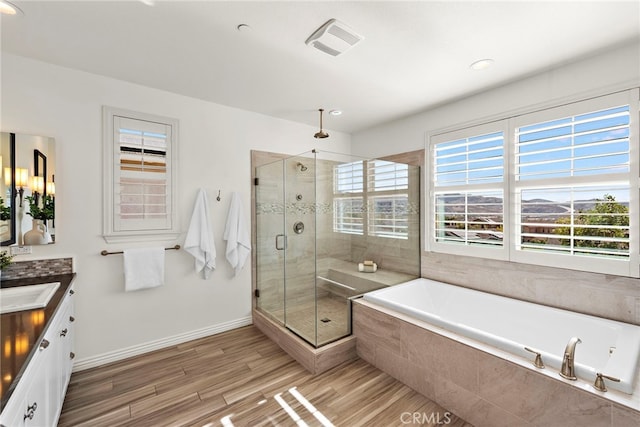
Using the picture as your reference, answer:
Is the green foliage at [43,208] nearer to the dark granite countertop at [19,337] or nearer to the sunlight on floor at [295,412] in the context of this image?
the dark granite countertop at [19,337]

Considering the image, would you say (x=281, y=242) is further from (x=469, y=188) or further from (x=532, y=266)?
(x=532, y=266)

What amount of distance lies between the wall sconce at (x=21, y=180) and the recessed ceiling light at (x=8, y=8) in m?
1.04

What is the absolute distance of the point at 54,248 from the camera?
2.26 metres

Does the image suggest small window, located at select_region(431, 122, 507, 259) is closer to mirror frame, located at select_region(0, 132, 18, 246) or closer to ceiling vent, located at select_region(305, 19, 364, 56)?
ceiling vent, located at select_region(305, 19, 364, 56)

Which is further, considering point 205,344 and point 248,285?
point 248,285

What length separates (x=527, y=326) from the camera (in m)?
2.32

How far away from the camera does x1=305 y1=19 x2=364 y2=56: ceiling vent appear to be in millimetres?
1745

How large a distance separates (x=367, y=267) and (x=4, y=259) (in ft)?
10.4

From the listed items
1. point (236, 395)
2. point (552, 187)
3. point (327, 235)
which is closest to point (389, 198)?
point (327, 235)

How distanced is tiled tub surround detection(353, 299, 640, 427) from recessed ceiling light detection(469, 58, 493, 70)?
2.12m

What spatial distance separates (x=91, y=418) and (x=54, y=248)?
1.34 m

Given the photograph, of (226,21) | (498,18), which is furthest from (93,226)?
(498,18)

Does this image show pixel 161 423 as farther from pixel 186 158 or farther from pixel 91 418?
pixel 186 158

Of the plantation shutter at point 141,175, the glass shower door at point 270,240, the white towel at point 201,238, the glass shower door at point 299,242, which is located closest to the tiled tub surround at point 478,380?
the glass shower door at point 299,242
